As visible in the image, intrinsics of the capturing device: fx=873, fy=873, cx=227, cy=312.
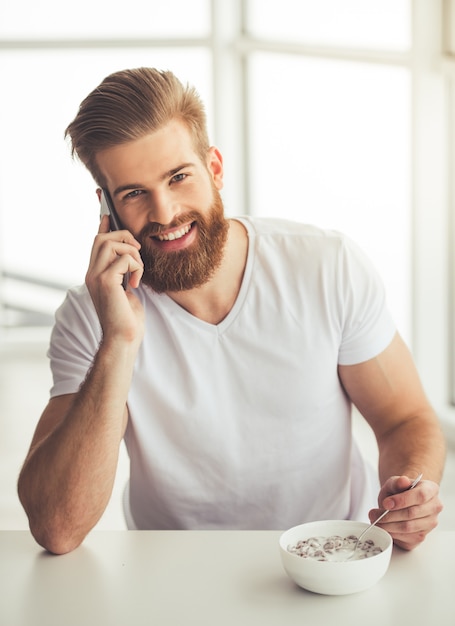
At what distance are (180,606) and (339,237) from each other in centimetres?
88

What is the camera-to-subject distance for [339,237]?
1787 millimetres

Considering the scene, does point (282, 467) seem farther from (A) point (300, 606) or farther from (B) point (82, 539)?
(A) point (300, 606)

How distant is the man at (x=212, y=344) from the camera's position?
1685mm

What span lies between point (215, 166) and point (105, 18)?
4.29 metres

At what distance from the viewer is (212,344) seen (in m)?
1.71

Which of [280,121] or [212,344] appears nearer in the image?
[212,344]

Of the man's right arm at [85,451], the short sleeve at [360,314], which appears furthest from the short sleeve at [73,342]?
the short sleeve at [360,314]

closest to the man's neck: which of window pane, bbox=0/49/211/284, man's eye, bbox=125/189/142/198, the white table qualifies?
man's eye, bbox=125/189/142/198

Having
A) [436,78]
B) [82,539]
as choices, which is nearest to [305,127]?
[436,78]

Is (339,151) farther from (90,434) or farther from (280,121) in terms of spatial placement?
(90,434)

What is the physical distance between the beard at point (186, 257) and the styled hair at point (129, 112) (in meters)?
Result: 0.14

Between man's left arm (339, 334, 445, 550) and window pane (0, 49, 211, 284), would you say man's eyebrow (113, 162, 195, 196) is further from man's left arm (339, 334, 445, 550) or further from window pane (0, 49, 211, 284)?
window pane (0, 49, 211, 284)

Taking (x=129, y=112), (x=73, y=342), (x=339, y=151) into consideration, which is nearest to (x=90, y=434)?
(x=73, y=342)

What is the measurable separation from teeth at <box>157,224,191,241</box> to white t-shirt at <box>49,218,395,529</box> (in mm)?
125
